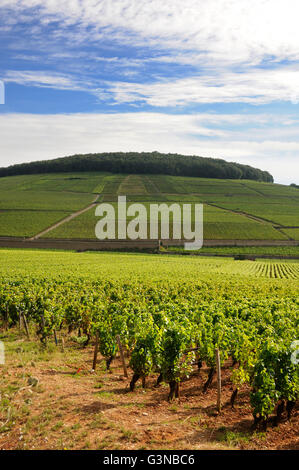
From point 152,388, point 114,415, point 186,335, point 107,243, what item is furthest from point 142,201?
point 114,415

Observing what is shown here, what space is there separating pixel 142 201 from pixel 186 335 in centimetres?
11525

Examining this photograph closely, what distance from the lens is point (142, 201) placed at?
411 feet

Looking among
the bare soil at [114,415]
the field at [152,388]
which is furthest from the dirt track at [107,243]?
the bare soil at [114,415]

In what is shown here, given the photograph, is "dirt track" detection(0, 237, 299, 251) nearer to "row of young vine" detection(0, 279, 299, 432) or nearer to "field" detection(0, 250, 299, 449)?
"row of young vine" detection(0, 279, 299, 432)

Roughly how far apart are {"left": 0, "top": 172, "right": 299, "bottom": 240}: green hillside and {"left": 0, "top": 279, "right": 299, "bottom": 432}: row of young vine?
68.1 meters

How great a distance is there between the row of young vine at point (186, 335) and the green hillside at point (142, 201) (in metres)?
68.1

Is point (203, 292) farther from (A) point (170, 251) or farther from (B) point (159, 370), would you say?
(A) point (170, 251)

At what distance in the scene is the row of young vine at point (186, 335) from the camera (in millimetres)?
9305

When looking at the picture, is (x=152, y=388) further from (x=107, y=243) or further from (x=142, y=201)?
(x=142, y=201)

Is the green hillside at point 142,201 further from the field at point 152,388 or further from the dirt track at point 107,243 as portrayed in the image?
the field at point 152,388
